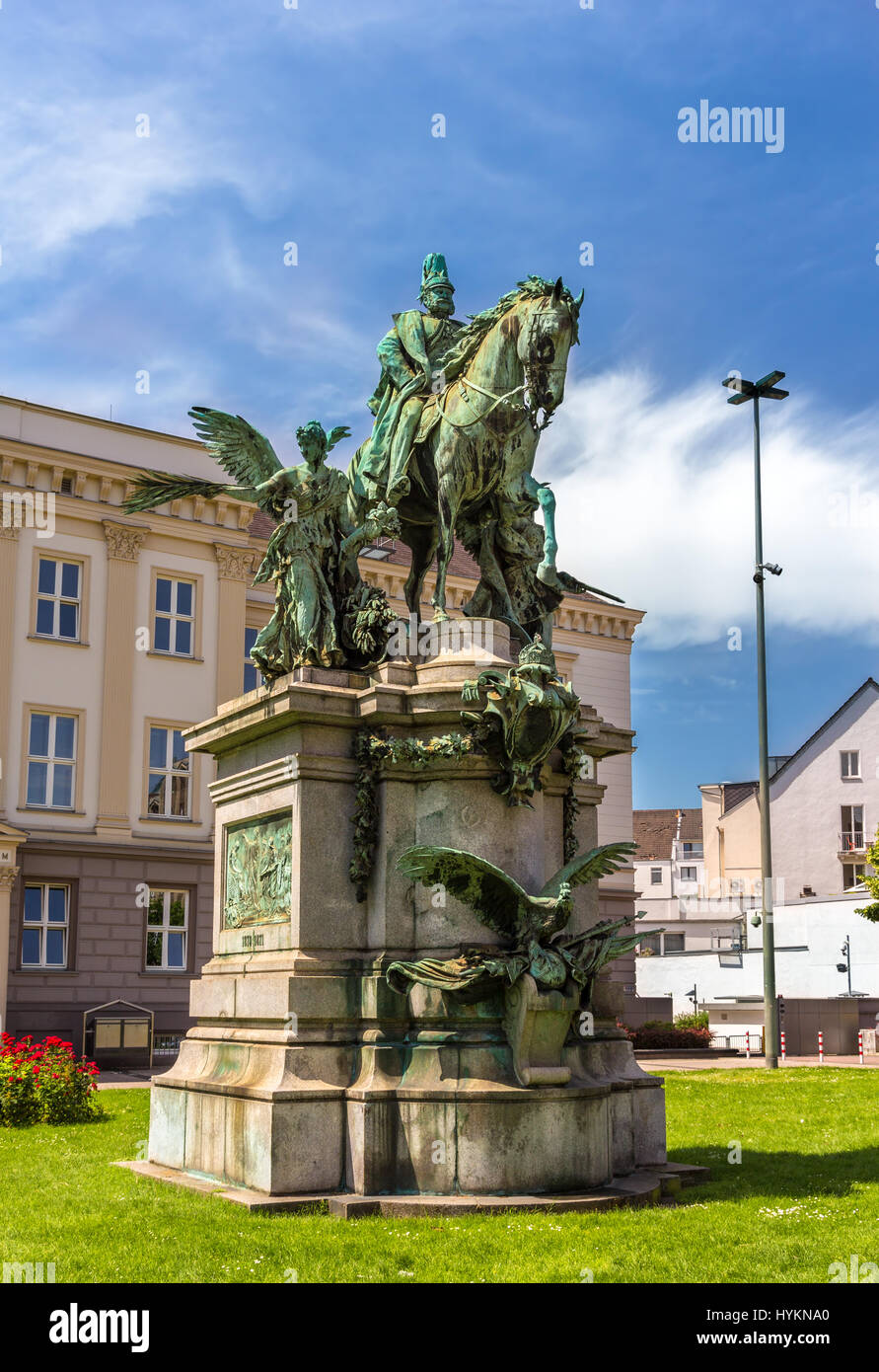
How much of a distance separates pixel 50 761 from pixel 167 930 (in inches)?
197

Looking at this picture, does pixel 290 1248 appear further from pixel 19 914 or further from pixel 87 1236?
pixel 19 914

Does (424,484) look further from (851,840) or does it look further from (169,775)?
(851,840)

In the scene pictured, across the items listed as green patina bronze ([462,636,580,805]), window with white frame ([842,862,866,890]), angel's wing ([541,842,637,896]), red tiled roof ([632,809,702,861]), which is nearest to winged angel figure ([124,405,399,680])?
green patina bronze ([462,636,580,805])

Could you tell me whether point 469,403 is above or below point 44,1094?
above

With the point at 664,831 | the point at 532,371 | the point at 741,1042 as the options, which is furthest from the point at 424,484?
the point at 664,831

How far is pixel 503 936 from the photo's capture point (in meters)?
10.2

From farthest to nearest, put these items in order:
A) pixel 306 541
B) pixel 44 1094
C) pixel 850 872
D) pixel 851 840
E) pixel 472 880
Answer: pixel 851 840 < pixel 850 872 < pixel 44 1094 < pixel 306 541 < pixel 472 880

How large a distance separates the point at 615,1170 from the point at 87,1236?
13.2 ft

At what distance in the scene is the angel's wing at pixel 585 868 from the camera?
33.9ft

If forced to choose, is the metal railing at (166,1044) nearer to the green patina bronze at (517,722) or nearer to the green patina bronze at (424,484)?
the green patina bronze at (424,484)

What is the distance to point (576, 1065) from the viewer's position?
1030cm

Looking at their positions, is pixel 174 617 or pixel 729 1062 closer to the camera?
pixel 729 1062

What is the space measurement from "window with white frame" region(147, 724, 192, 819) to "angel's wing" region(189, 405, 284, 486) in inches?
937
